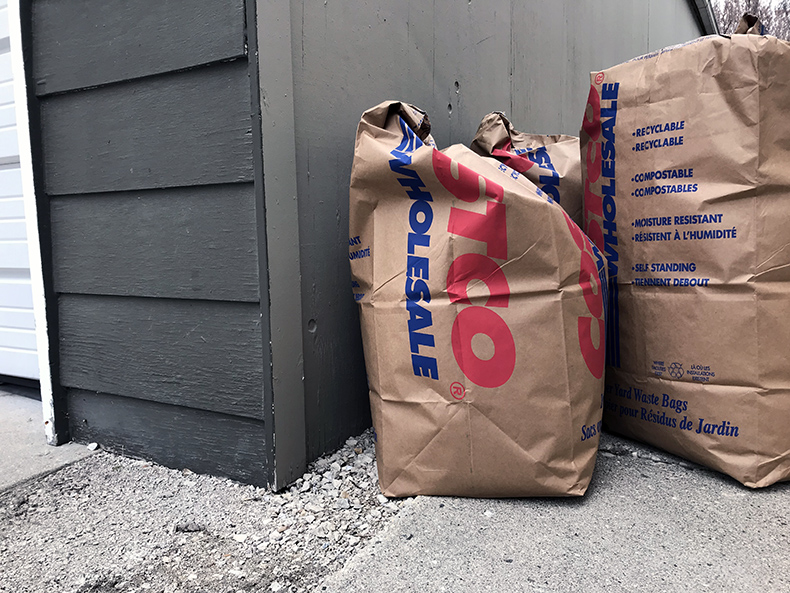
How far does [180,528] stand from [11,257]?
4.12 ft

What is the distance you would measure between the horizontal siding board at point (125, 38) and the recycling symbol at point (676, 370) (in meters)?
1.19

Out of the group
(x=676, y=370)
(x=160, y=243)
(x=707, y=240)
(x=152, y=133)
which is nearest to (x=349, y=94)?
(x=152, y=133)

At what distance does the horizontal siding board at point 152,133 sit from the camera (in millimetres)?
1198

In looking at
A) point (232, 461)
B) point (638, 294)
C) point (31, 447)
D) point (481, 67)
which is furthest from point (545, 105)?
point (31, 447)

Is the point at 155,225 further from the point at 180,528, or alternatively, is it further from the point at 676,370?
the point at 676,370

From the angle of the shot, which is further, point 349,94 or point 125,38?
point 349,94

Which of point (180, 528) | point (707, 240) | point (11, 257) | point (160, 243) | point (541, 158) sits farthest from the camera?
point (11, 257)

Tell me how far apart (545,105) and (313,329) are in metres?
1.95

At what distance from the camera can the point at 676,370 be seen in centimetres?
130

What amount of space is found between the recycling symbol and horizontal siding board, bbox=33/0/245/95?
46.8 inches

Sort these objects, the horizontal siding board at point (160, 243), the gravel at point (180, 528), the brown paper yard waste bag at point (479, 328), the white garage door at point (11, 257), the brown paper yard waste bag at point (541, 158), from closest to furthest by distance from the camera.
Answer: the gravel at point (180, 528) → the brown paper yard waste bag at point (479, 328) → the horizontal siding board at point (160, 243) → the brown paper yard waste bag at point (541, 158) → the white garage door at point (11, 257)

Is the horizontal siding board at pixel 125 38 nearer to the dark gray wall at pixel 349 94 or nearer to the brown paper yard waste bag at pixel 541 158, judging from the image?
the dark gray wall at pixel 349 94

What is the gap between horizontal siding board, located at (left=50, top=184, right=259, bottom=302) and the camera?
123cm

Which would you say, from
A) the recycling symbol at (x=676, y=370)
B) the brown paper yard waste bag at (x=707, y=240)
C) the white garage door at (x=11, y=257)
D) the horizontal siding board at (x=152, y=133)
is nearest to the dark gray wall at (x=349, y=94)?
the horizontal siding board at (x=152, y=133)
